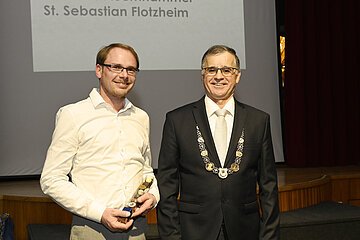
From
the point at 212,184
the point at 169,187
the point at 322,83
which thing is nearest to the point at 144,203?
the point at 169,187

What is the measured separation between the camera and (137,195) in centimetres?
203

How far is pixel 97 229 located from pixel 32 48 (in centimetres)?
281

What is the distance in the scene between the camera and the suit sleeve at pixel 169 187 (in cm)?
213

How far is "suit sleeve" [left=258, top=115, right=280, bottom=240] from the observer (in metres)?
2.18

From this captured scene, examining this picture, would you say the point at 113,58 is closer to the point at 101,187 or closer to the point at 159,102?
the point at 101,187

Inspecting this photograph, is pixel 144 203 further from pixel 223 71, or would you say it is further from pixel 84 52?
pixel 84 52

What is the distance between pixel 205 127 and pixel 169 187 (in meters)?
0.27

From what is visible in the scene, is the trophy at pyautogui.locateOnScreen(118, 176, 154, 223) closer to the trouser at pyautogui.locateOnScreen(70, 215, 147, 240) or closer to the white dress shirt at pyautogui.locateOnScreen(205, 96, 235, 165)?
the trouser at pyautogui.locateOnScreen(70, 215, 147, 240)

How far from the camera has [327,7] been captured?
18.0 feet

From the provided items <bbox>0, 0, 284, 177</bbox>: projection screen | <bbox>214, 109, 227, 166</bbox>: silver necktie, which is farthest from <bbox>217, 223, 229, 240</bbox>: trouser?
<bbox>0, 0, 284, 177</bbox>: projection screen

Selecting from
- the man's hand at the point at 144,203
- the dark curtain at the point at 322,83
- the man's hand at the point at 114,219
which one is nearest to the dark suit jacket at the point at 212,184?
the man's hand at the point at 144,203

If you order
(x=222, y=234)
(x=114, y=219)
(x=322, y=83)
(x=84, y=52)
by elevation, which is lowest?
(x=222, y=234)

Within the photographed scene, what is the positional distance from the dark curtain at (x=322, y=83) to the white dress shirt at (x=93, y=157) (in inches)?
141

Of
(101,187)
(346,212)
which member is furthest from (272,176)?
(346,212)
